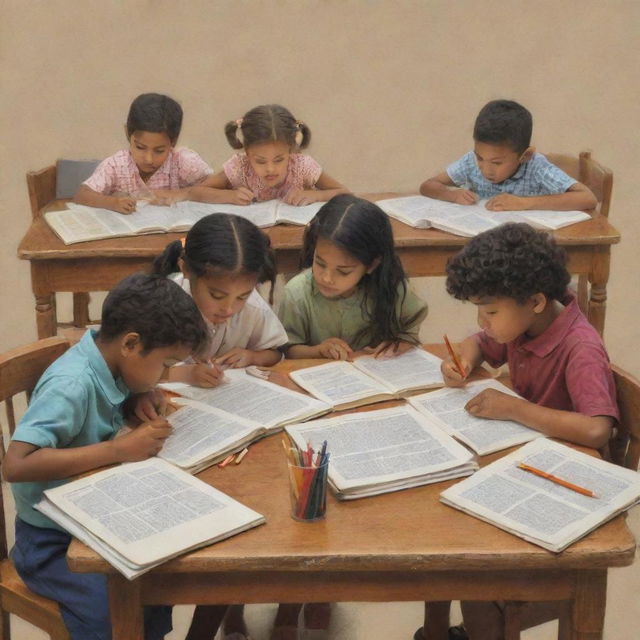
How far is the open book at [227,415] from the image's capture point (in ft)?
6.17

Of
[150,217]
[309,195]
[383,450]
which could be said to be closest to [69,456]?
[383,450]

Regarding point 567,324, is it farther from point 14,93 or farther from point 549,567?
point 14,93

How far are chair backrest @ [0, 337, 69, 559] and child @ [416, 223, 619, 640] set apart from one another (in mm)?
888

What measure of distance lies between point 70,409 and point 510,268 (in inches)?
38.9

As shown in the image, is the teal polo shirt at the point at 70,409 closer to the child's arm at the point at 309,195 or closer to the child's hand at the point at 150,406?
the child's hand at the point at 150,406

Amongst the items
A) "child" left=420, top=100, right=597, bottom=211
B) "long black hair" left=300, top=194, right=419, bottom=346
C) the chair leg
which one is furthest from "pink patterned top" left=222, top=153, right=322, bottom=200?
"long black hair" left=300, top=194, right=419, bottom=346

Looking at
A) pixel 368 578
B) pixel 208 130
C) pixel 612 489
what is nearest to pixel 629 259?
pixel 208 130

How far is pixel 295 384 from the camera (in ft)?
7.50

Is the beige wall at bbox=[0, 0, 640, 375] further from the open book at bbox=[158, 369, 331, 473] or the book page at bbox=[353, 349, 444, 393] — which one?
the open book at bbox=[158, 369, 331, 473]

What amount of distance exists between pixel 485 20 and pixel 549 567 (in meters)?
3.58

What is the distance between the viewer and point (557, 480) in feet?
5.78

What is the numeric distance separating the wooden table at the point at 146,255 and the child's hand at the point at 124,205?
0.24 meters

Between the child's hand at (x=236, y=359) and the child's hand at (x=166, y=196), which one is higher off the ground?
the child's hand at (x=166, y=196)

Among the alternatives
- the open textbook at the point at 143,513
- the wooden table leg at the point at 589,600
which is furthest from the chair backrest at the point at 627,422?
the open textbook at the point at 143,513
